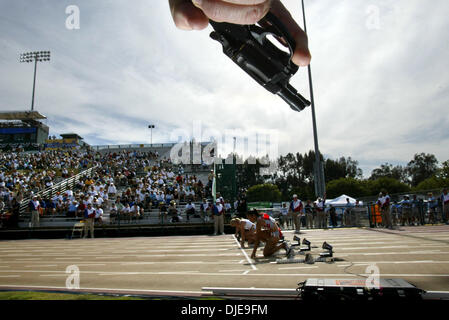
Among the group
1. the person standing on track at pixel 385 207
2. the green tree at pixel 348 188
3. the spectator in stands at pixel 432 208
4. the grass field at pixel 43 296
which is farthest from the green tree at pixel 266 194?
the grass field at pixel 43 296

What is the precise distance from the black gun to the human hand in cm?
9

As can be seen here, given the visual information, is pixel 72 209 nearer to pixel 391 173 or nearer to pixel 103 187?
pixel 103 187

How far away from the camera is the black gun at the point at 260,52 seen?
97.9 inches

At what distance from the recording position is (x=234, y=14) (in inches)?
56.7

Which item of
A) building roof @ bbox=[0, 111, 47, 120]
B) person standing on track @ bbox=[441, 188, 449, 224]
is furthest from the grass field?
building roof @ bbox=[0, 111, 47, 120]

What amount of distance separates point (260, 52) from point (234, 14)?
49.5 inches

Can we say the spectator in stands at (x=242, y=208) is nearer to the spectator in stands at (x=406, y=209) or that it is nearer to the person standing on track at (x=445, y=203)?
the spectator in stands at (x=406, y=209)

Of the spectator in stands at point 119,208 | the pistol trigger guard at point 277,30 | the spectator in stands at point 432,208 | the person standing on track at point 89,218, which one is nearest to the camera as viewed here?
the pistol trigger guard at point 277,30

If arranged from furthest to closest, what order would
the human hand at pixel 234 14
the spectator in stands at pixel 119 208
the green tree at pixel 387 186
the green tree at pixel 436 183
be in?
the green tree at pixel 387 186 < the green tree at pixel 436 183 < the spectator in stands at pixel 119 208 < the human hand at pixel 234 14

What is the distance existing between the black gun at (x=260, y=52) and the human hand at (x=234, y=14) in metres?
0.09

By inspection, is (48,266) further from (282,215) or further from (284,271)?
(282,215)

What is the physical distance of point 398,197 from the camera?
1855 centimetres

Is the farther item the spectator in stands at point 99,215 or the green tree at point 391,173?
the green tree at point 391,173

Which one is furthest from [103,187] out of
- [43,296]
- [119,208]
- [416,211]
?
[416,211]
